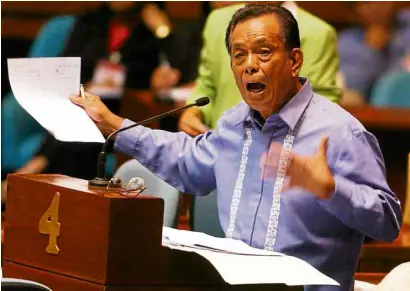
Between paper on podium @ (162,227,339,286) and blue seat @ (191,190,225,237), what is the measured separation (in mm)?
1096

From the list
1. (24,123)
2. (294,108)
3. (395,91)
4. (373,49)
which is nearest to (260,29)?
(294,108)

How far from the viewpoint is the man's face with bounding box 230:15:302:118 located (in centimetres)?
304

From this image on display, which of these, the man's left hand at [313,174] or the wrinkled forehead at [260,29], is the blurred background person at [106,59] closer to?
the wrinkled forehead at [260,29]

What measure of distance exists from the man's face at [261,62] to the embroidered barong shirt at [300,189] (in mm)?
64

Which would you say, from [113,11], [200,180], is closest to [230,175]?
[200,180]

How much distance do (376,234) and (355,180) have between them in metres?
0.14

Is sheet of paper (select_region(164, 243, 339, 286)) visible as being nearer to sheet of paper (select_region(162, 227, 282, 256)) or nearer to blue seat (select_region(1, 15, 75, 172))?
sheet of paper (select_region(162, 227, 282, 256))

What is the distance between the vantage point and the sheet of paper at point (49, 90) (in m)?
3.08

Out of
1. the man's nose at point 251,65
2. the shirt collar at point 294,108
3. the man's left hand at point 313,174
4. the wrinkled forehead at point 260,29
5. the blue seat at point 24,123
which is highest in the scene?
the wrinkled forehead at point 260,29

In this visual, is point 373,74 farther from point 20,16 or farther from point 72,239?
point 72,239

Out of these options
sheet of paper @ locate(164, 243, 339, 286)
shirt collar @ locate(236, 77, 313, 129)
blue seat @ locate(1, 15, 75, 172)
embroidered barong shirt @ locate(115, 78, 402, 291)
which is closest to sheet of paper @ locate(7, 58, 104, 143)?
embroidered barong shirt @ locate(115, 78, 402, 291)

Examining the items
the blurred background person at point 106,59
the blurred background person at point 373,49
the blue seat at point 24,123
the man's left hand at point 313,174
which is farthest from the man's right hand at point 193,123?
the blurred background person at point 373,49

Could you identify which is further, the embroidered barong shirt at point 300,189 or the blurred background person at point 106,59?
the blurred background person at point 106,59

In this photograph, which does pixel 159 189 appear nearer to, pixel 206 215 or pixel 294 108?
pixel 206 215
